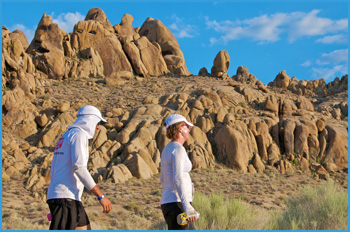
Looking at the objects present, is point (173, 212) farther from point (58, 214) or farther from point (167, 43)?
→ point (167, 43)

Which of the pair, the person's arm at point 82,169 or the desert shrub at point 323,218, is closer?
the person's arm at point 82,169

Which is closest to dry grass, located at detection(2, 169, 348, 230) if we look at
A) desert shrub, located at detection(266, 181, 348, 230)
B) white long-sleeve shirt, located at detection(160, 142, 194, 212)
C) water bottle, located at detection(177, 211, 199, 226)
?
desert shrub, located at detection(266, 181, 348, 230)

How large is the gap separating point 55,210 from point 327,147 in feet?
97.6

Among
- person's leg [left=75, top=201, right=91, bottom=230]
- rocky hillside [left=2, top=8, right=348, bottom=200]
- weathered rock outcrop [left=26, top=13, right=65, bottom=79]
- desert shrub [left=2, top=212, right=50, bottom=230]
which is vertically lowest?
desert shrub [left=2, top=212, right=50, bottom=230]

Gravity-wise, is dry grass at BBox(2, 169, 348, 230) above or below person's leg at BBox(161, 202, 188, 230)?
below

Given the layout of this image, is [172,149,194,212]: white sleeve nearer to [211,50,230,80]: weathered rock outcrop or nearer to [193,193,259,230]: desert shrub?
[193,193,259,230]: desert shrub

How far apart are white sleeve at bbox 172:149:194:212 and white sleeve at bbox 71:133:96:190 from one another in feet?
3.75

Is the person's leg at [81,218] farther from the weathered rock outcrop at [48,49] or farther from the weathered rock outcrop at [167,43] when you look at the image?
the weathered rock outcrop at [167,43]

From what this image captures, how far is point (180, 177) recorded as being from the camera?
4.45m

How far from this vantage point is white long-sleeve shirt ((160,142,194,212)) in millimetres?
4414

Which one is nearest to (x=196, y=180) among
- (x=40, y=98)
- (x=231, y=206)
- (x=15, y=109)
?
(x=231, y=206)

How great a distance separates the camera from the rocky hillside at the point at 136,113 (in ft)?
76.5

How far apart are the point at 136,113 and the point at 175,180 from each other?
2488 cm

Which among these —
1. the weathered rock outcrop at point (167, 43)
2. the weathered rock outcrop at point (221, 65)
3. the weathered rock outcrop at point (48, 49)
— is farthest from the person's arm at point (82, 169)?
the weathered rock outcrop at point (167, 43)
